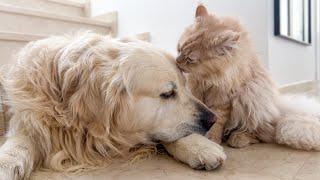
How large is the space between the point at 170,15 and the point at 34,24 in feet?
3.50

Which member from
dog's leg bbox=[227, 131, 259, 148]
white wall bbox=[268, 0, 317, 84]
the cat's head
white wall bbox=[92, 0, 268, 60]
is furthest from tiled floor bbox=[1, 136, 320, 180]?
white wall bbox=[268, 0, 317, 84]

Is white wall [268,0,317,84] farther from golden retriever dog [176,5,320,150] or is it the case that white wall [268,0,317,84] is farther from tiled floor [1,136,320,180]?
tiled floor [1,136,320,180]

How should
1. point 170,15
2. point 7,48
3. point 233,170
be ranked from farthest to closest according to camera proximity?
point 170,15 → point 7,48 → point 233,170

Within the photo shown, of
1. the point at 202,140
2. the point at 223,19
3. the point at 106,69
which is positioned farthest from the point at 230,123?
the point at 106,69

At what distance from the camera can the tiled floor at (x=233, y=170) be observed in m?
1.00

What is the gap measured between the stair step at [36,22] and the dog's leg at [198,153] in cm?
165

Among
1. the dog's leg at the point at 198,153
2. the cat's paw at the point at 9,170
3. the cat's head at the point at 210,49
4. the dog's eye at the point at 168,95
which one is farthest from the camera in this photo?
the cat's head at the point at 210,49

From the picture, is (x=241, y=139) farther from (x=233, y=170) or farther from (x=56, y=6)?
(x=56, y=6)

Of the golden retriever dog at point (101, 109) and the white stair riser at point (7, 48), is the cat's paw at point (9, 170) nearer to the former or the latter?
the golden retriever dog at point (101, 109)

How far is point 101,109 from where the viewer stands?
1.13 m

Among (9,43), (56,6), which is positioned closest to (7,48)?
(9,43)

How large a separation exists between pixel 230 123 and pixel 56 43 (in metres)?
0.75

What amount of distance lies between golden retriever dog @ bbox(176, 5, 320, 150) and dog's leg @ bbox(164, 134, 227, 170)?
0.18 metres

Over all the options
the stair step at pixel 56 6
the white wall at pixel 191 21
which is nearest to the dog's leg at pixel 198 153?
the white wall at pixel 191 21
